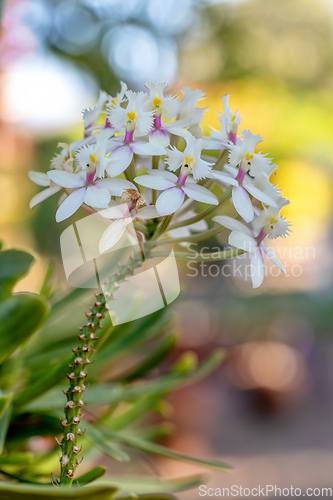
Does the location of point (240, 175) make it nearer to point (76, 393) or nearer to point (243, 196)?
point (243, 196)

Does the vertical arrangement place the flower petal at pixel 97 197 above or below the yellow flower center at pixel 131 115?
below

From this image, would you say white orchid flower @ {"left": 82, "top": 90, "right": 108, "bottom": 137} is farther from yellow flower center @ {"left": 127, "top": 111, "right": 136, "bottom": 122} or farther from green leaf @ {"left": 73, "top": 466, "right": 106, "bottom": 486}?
green leaf @ {"left": 73, "top": 466, "right": 106, "bottom": 486}

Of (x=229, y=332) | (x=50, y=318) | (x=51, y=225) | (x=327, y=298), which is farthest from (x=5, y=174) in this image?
(x=50, y=318)

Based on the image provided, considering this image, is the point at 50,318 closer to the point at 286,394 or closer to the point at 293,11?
the point at 286,394

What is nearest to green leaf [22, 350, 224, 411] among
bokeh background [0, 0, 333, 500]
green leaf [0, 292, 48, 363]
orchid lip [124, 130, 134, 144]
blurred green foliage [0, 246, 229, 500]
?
blurred green foliage [0, 246, 229, 500]

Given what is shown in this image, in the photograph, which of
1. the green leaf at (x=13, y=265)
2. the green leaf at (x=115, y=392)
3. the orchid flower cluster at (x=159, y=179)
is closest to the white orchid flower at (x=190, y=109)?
the orchid flower cluster at (x=159, y=179)

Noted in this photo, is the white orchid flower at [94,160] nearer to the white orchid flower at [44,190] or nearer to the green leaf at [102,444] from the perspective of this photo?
the white orchid flower at [44,190]
